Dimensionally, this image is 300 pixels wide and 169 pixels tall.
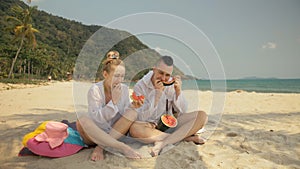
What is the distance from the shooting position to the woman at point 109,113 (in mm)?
2704

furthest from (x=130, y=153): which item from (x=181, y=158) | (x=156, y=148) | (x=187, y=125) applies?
(x=187, y=125)

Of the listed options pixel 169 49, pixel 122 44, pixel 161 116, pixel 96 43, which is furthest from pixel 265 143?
pixel 96 43

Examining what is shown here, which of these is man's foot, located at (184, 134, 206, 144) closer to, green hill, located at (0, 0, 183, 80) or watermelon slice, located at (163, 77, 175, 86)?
watermelon slice, located at (163, 77, 175, 86)

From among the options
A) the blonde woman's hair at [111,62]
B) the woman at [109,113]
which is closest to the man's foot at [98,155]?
the woman at [109,113]

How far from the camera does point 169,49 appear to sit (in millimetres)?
2793

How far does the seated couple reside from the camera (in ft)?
8.93

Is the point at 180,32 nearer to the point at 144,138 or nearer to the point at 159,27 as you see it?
the point at 159,27

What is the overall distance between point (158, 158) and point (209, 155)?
25.0 inches

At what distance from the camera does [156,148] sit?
2791 mm

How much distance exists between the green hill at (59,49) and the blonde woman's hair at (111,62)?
3.0 inches

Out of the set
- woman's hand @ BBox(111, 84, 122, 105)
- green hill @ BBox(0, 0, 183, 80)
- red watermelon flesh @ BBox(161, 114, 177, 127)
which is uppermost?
green hill @ BBox(0, 0, 183, 80)

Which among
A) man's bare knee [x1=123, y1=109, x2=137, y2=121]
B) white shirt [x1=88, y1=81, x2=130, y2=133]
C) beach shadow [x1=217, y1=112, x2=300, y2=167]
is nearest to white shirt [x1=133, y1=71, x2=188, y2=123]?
man's bare knee [x1=123, y1=109, x2=137, y2=121]

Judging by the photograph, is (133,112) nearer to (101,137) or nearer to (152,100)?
(152,100)

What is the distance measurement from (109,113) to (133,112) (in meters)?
0.31
